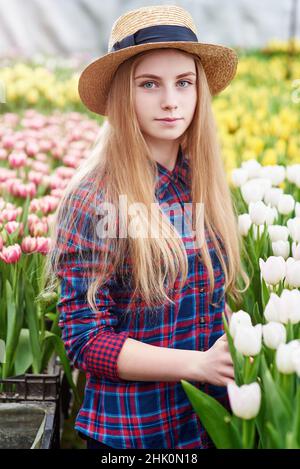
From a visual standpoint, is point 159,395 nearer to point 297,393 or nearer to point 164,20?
point 297,393

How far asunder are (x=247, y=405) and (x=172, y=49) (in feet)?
2.90

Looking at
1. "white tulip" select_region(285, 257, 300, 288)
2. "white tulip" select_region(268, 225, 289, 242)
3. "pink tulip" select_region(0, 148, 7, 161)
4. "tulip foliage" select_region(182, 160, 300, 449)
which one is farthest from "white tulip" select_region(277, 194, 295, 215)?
"pink tulip" select_region(0, 148, 7, 161)

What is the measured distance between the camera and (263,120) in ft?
13.9

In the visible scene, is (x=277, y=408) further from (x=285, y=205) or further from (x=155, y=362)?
(x=285, y=205)

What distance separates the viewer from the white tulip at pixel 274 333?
132cm

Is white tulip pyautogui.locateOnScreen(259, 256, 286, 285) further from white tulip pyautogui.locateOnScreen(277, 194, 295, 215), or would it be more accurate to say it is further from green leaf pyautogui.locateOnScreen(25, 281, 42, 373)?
green leaf pyautogui.locateOnScreen(25, 281, 42, 373)

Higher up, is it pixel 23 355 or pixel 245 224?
pixel 245 224

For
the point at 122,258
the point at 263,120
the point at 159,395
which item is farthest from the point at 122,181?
the point at 263,120

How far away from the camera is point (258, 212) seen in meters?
2.01

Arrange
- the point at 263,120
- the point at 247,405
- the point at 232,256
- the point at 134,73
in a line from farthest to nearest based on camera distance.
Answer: the point at 263,120 < the point at 232,256 < the point at 134,73 < the point at 247,405

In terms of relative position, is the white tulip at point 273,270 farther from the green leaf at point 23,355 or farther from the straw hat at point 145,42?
the green leaf at point 23,355

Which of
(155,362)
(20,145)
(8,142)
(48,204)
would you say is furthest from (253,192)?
(8,142)

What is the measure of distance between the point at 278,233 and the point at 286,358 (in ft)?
2.32

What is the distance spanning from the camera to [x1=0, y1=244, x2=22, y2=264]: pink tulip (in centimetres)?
207
